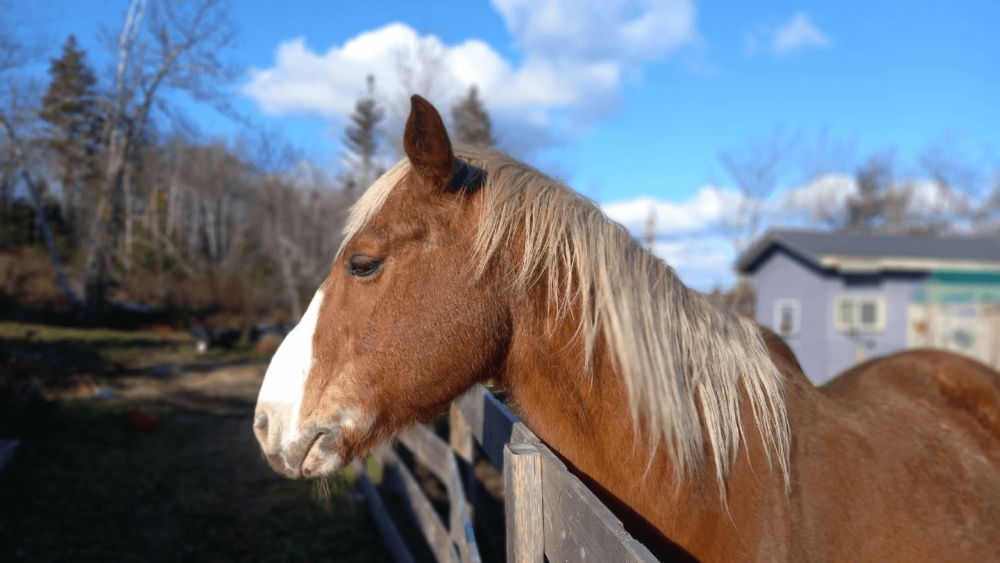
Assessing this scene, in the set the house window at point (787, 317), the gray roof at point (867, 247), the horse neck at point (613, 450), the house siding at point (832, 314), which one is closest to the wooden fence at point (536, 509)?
the horse neck at point (613, 450)

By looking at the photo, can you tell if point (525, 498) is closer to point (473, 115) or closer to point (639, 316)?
point (639, 316)

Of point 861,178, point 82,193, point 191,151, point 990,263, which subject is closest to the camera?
point 990,263

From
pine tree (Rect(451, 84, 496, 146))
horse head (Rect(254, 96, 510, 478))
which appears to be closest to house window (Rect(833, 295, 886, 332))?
pine tree (Rect(451, 84, 496, 146))

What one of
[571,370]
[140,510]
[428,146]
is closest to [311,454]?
[571,370]

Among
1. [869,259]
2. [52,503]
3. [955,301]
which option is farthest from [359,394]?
[955,301]

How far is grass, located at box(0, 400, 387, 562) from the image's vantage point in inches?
185

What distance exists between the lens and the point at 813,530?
5.53ft

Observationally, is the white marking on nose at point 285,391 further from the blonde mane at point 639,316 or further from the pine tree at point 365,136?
the pine tree at point 365,136

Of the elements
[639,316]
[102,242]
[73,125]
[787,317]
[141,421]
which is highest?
[73,125]

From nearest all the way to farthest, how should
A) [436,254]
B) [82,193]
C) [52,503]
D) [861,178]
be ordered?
[436,254] < [52,503] < [82,193] < [861,178]

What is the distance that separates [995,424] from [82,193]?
40.5 metres

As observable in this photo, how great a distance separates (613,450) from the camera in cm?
165

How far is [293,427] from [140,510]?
5080 mm

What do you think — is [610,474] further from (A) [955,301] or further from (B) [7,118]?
(B) [7,118]
